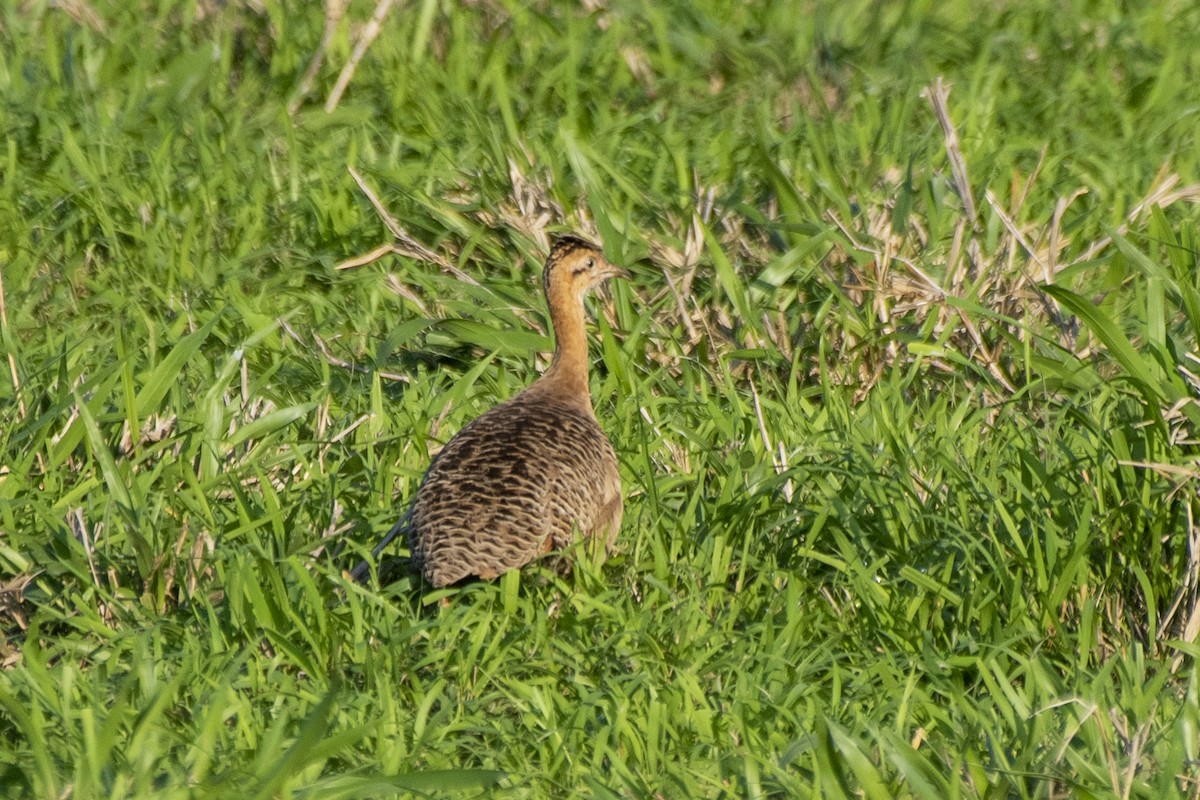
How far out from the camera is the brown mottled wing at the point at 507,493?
4414mm

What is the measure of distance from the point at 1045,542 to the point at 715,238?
220 cm

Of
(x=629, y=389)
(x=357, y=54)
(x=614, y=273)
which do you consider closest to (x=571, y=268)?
(x=614, y=273)

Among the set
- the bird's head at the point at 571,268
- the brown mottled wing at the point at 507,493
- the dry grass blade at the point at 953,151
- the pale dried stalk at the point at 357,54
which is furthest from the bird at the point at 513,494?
the pale dried stalk at the point at 357,54

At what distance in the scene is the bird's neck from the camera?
17.1 ft

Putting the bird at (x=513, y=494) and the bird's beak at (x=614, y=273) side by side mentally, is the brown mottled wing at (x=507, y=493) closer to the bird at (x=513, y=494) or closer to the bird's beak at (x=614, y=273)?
the bird at (x=513, y=494)

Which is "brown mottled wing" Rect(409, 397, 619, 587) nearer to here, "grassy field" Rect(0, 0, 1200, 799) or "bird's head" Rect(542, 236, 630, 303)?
"grassy field" Rect(0, 0, 1200, 799)

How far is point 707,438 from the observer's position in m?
5.32

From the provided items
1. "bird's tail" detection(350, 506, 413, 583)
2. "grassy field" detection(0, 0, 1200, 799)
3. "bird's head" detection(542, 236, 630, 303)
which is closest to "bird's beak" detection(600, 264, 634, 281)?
"bird's head" detection(542, 236, 630, 303)

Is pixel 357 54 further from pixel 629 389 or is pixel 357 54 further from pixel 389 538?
pixel 389 538

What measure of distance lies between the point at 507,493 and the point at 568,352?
0.86m

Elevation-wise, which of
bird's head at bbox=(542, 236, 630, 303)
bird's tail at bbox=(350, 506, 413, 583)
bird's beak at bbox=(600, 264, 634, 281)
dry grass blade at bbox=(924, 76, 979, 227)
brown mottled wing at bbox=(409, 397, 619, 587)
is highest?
dry grass blade at bbox=(924, 76, 979, 227)

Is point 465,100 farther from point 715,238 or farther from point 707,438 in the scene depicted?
point 707,438

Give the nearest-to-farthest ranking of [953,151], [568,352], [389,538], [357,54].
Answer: [389,538], [568,352], [953,151], [357,54]

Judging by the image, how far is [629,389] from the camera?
5664 mm
